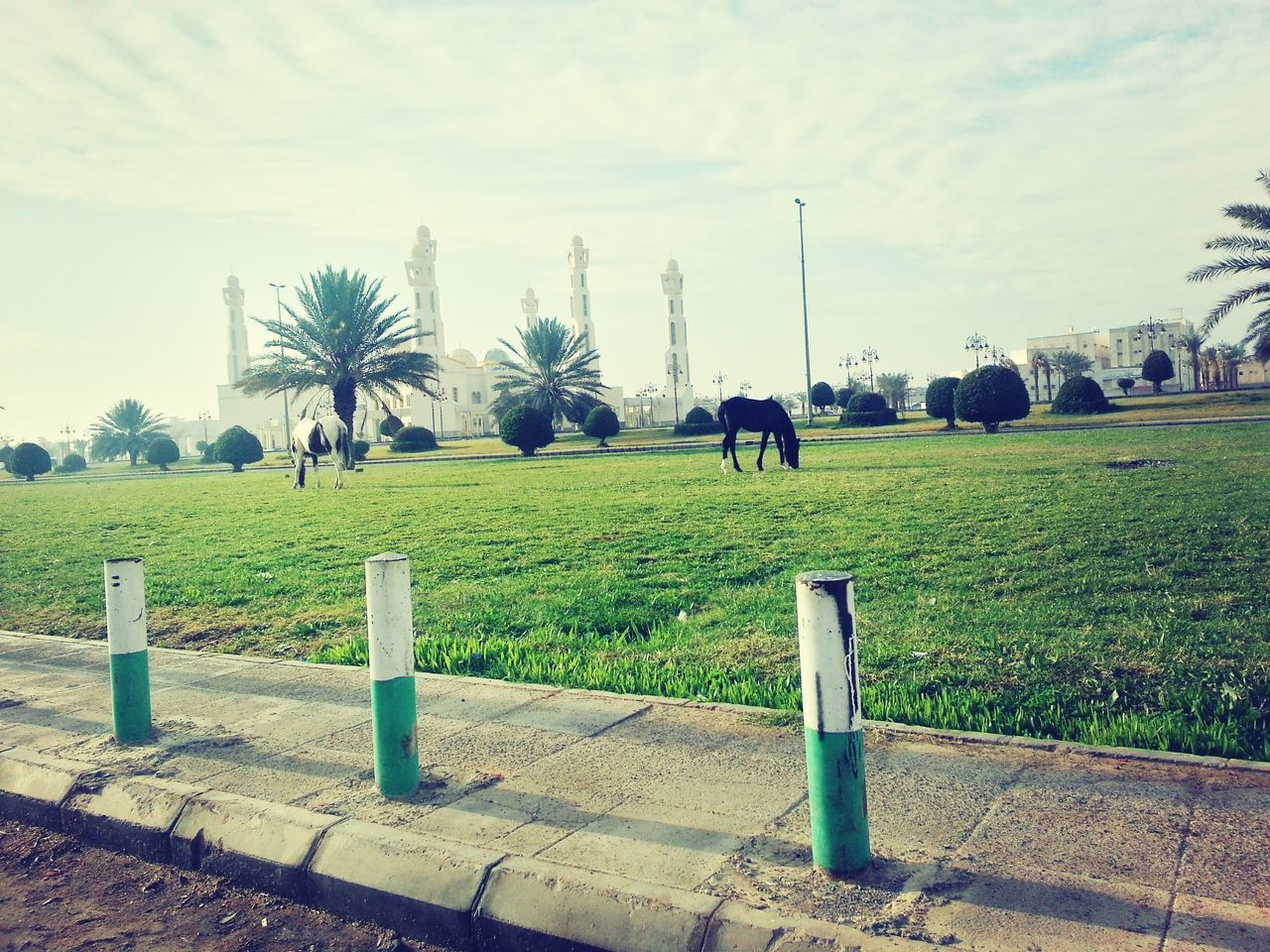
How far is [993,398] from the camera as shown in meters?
33.5

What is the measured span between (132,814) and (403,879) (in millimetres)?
1456

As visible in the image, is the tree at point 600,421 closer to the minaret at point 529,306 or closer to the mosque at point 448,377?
the mosque at point 448,377

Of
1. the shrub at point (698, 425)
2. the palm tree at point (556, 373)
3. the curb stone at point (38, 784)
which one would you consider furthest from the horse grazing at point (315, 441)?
the palm tree at point (556, 373)

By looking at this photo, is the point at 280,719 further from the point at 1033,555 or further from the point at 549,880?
the point at 1033,555

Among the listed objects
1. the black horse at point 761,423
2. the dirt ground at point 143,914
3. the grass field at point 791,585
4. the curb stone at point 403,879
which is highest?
the black horse at point 761,423

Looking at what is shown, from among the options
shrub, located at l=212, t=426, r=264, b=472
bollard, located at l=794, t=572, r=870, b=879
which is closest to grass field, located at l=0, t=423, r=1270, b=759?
bollard, located at l=794, t=572, r=870, b=879

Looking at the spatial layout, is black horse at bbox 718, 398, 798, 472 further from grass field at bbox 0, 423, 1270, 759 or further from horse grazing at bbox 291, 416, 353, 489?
horse grazing at bbox 291, 416, 353, 489

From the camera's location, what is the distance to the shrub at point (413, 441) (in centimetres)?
5250

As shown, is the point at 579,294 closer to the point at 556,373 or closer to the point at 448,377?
the point at 448,377

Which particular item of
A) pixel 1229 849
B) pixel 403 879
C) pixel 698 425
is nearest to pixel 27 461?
pixel 698 425

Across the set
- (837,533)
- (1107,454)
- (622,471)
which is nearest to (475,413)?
(622,471)

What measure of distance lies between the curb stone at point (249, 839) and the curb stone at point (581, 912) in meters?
0.84

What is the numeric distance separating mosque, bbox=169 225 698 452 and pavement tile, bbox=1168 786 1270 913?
69727 mm

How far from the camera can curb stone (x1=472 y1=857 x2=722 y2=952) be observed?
303 cm
